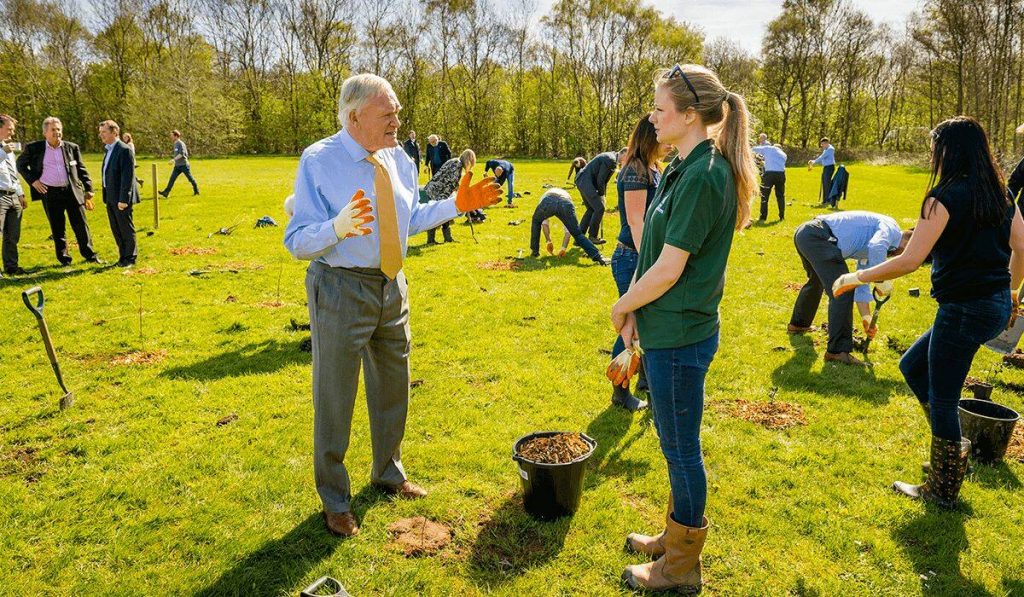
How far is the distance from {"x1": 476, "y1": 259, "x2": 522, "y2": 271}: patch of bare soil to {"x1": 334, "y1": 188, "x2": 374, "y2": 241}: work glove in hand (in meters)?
8.85

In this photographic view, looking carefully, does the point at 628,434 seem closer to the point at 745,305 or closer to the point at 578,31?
the point at 745,305

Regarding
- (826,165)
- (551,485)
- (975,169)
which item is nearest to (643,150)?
(975,169)

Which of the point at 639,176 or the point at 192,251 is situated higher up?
the point at 639,176

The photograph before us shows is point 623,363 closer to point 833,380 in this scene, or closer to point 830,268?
point 833,380

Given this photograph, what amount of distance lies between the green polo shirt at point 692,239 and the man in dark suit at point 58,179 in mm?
11280

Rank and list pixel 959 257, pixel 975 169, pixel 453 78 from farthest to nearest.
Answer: pixel 453 78, pixel 959 257, pixel 975 169

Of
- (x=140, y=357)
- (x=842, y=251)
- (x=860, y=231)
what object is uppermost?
(x=860, y=231)

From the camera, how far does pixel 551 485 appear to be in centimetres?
390

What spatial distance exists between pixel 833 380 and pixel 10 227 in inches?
506

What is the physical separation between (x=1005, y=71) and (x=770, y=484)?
135ft

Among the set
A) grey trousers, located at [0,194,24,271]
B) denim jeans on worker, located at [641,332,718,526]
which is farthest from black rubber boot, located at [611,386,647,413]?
grey trousers, located at [0,194,24,271]

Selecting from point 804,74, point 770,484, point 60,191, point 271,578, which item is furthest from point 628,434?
point 804,74

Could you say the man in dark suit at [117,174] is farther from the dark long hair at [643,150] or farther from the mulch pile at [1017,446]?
the mulch pile at [1017,446]

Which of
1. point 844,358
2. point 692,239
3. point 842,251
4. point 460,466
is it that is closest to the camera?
point 692,239
